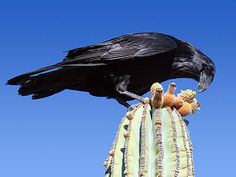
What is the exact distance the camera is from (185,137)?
397cm

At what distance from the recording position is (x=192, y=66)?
5.39m

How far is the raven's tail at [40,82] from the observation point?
5.01m

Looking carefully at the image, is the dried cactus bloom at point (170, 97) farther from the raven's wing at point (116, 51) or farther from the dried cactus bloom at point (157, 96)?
the raven's wing at point (116, 51)

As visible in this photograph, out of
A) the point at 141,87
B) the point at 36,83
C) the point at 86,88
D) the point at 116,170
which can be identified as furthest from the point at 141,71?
the point at 116,170

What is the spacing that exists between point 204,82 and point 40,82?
1.68m

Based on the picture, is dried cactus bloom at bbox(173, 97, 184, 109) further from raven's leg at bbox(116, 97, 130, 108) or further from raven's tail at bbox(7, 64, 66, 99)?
raven's tail at bbox(7, 64, 66, 99)

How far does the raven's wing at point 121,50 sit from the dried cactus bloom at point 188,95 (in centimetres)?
83

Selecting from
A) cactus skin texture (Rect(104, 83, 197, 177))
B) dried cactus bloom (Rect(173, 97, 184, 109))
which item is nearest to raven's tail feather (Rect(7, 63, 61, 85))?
cactus skin texture (Rect(104, 83, 197, 177))

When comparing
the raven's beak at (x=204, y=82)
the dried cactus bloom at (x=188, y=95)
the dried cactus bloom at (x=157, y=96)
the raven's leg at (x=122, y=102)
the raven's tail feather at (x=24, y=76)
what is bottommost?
the dried cactus bloom at (x=157, y=96)

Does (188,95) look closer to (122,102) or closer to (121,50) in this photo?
(122,102)

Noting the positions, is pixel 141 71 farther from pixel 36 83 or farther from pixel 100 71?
pixel 36 83

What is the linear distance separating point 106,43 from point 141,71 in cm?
47

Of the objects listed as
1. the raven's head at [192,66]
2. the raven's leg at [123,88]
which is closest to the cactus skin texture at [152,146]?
the raven's leg at [123,88]

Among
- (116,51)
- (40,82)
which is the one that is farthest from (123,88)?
(40,82)
